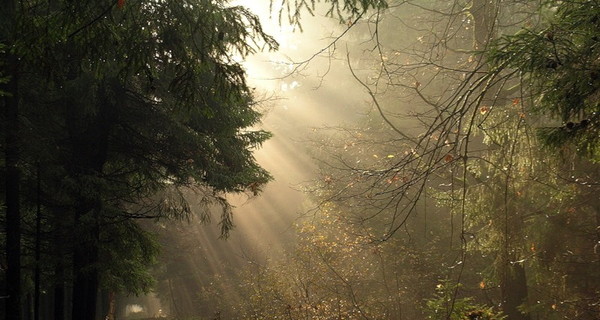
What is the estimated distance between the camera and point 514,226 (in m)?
7.92

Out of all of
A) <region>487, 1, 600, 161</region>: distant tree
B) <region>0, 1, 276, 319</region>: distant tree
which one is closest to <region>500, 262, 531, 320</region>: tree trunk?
<region>0, 1, 276, 319</region>: distant tree

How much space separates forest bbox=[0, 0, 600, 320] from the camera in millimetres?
3498

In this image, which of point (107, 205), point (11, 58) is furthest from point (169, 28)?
point (107, 205)

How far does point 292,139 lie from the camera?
9.34 m

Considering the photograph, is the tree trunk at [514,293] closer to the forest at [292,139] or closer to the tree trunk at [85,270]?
the forest at [292,139]

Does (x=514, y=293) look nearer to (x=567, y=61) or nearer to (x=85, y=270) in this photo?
A: (x=567, y=61)

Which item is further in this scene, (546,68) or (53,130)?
(53,130)

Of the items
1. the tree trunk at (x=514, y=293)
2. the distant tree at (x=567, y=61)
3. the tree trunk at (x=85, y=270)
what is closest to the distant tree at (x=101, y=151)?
the tree trunk at (x=85, y=270)

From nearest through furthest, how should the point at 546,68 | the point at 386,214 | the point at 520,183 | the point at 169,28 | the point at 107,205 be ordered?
the point at 546,68 < the point at 169,28 < the point at 520,183 < the point at 107,205 < the point at 386,214

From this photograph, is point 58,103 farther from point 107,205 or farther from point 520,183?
point 520,183

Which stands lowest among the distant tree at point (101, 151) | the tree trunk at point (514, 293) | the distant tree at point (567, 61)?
the tree trunk at point (514, 293)

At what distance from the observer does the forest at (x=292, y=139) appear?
3498 millimetres

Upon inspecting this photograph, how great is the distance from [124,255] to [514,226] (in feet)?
26.2

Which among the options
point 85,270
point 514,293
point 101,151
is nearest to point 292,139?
point 101,151
